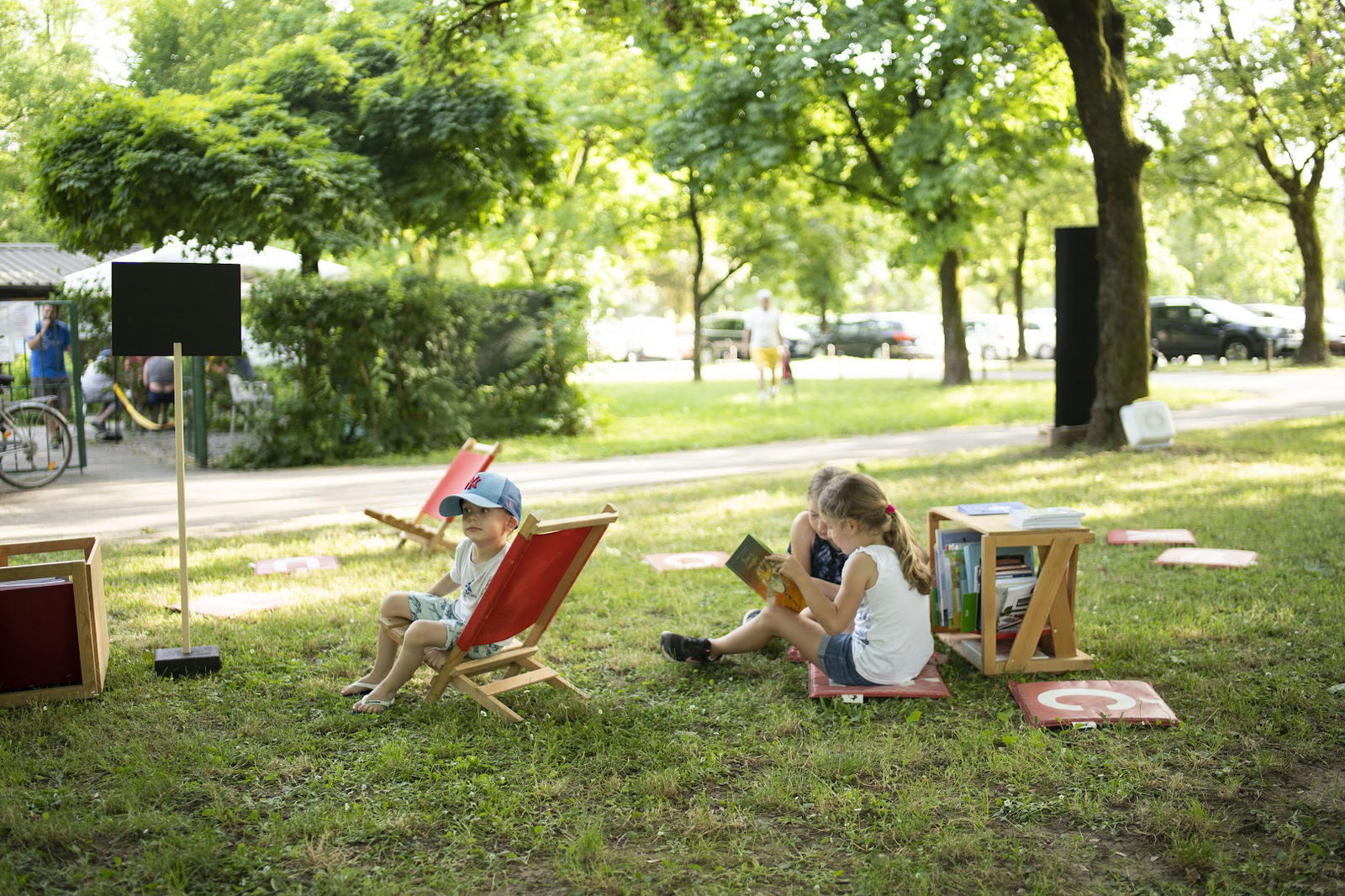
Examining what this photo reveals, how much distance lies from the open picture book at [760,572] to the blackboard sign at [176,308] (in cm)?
260

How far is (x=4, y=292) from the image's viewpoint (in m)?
16.0

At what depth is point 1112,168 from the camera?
12711 millimetres

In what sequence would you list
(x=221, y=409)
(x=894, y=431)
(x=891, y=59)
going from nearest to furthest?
(x=221, y=409) → (x=894, y=431) → (x=891, y=59)

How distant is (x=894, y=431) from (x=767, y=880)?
1389cm

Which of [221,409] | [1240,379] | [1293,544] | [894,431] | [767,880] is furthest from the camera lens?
[1240,379]

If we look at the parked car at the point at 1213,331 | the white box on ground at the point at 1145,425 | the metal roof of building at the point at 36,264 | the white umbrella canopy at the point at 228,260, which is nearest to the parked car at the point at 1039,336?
the parked car at the point at 1213,331

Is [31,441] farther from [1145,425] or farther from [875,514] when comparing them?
[1145,425]

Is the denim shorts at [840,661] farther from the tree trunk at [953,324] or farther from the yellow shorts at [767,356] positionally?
the tree trunk at [953,324]

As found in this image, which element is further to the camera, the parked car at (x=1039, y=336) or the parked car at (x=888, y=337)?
the parked car at (x=888, y=337)

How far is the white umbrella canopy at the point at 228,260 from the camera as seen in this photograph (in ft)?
49.3

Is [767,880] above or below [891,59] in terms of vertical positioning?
below

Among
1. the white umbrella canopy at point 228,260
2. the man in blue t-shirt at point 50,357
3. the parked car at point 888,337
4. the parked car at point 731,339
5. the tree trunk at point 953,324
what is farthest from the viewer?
the parked car at point 731,339

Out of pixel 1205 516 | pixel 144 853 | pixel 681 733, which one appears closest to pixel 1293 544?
pixel 1205 516

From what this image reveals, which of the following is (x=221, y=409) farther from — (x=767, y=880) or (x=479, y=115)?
(x=767, y=880)
